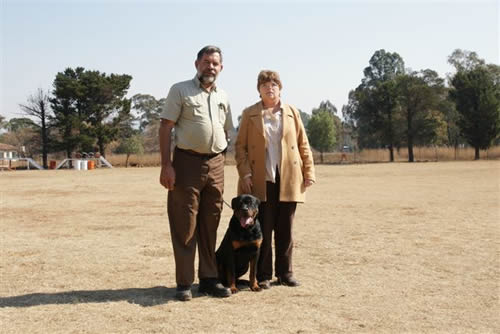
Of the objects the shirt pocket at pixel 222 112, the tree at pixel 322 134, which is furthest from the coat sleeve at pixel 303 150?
the tree at pixel 322 134

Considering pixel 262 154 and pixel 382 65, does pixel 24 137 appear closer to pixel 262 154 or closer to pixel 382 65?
pixel 382 65

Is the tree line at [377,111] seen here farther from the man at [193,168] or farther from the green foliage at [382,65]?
the man at [193,168]

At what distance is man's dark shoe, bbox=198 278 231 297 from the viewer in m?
4.84

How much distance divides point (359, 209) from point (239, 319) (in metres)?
8.03

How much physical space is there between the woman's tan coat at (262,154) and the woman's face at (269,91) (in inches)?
4.4

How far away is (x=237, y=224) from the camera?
4.87 m

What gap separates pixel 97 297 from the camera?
486cm

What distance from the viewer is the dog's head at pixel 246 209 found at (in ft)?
15.5

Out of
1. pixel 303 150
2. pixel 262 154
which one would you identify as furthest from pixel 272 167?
pixel 303 150

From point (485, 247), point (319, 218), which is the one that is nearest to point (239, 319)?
point (485, 247)

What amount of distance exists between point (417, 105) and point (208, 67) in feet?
169

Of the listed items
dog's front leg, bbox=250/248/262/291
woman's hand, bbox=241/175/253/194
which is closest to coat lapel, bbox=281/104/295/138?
woman's hand, bbox=241/175/253/194

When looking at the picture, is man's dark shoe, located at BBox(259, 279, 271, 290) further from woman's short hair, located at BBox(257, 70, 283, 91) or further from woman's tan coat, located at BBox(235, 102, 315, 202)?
woman's short hair, located at BBox(257, 70, 283, 91)

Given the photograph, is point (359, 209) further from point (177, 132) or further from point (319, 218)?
point (177, 132)
